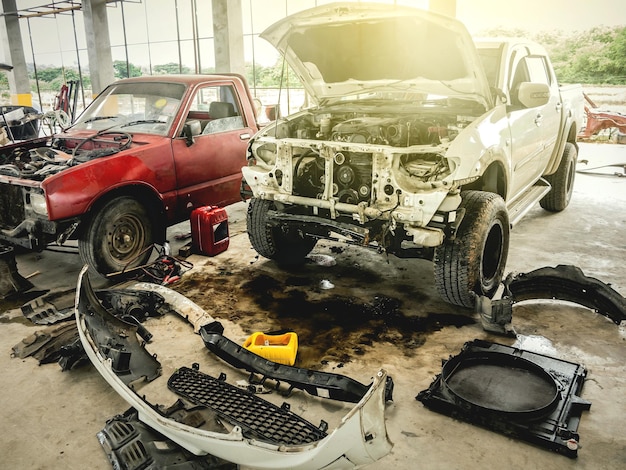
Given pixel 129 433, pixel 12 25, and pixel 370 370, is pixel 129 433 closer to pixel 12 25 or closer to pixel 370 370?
pixel 370 370

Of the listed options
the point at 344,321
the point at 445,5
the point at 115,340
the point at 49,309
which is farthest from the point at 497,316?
the point at 445,5

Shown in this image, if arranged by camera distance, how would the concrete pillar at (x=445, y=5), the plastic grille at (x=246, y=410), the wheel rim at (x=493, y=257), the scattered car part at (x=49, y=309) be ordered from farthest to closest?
the concrete pillar at (x=445, y=5), the wheel rim at (x=493, y=257), the scattered car part at (x=49, y=309), the plastic grille at (x=246, y=410)

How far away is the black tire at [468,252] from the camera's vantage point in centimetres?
349

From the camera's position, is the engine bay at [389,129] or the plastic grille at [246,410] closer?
the plastic grille at [246,410]

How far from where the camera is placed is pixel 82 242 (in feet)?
14.0

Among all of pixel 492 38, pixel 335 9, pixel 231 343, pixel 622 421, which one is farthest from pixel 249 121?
pixel 622 421

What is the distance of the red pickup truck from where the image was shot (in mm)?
4137

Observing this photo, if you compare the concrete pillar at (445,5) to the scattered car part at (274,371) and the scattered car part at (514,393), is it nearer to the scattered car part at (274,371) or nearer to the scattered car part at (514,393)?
the scattered car part at (514,393)

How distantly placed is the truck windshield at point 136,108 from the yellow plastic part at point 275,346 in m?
2.61

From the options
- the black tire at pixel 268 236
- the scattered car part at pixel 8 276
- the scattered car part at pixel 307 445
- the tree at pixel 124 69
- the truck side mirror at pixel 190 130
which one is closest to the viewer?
the scattered car part at pixel 307 445

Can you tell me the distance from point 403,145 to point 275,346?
6.30ft

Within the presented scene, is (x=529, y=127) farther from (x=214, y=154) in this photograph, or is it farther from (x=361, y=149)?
(x=214, y=154)

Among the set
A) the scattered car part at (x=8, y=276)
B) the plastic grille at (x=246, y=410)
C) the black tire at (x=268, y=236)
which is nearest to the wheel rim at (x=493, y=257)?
the black tire at (x=268, y=236)

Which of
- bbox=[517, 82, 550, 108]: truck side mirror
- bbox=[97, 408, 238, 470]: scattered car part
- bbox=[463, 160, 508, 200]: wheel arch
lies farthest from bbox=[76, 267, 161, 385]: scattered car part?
bbox=[517, 82, 550, 108]: truck side mirror
